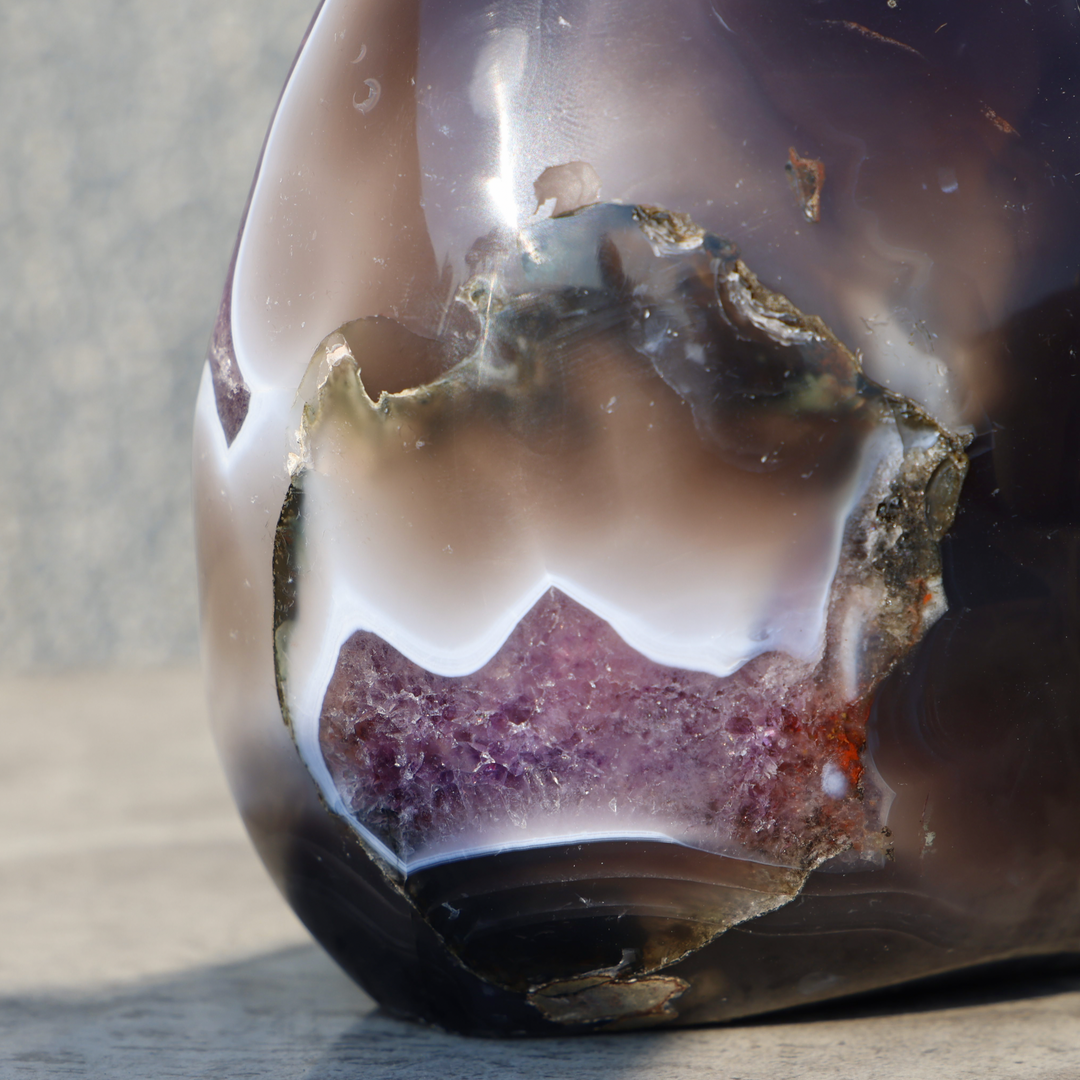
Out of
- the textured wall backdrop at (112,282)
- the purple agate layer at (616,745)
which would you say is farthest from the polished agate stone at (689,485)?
the textured wall backdrop at (112,282)

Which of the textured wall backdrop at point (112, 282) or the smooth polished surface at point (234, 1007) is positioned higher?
the textured wall backdrop at point (112, 282)

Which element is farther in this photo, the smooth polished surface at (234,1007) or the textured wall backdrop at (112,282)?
the textured wall backdrop at (112,282)

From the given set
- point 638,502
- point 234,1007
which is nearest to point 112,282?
point 234,1007

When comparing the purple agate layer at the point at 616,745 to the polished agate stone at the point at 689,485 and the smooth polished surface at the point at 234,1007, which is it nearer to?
the polished agate stone at the point at 689,485

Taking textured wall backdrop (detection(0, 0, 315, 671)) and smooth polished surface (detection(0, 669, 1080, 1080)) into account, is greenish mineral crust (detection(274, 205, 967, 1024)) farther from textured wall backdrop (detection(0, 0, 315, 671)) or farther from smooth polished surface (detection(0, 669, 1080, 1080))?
textured wall backdrop (detection(0, 0, 315, 671))

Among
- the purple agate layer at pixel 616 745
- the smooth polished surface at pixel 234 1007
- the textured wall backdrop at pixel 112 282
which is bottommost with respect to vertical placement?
the smooth polished surface at pixel 234 1007

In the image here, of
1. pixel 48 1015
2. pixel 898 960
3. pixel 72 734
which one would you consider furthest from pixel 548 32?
pixel 72 734

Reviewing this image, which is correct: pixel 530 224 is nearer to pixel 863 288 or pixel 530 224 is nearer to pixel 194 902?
pixel 863 288
